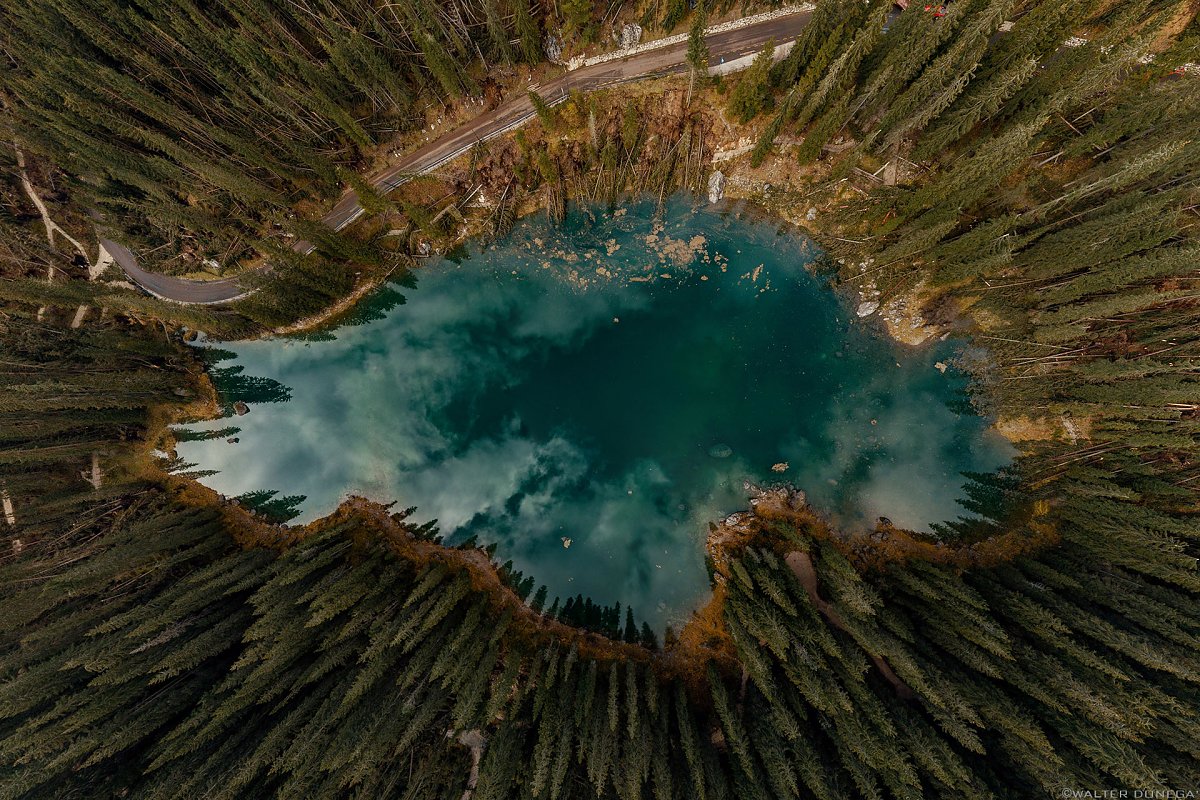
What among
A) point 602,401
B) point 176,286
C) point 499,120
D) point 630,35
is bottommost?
point 602,401

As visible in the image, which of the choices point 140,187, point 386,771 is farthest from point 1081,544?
point 140,187

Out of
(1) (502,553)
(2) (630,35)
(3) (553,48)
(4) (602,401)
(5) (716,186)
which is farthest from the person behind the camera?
(4) (602,401)

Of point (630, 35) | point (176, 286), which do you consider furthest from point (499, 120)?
point (176, 286)

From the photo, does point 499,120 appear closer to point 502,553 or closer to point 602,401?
point 602,401

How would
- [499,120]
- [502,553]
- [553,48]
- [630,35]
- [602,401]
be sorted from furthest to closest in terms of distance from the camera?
[602,401] < [502,553] < [499,120] < [553,48] < [630,35]

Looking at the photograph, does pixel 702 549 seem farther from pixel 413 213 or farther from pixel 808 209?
pixel 413 213

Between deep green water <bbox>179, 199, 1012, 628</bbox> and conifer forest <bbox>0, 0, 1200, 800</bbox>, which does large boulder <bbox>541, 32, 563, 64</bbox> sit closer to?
conifer forest <bbox>0, 0, 1200, 800</bbox>

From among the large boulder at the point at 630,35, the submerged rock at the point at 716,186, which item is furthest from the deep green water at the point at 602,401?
the large boulder at the point at 630,35
